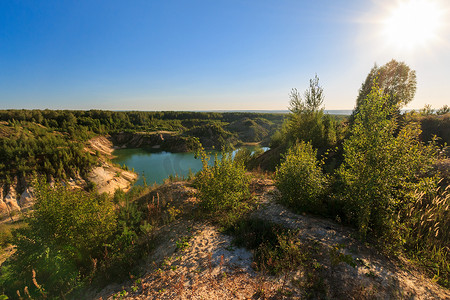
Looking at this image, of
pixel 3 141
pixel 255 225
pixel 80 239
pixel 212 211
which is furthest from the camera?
pixel 3 141

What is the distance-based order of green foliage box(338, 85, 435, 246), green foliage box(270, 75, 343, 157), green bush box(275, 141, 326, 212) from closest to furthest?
1. green foliage box(338, 85, 435, 246)
2. green bush box(275, 141, 326, 212)
3. green foliage box(270, 75, 343, 157)

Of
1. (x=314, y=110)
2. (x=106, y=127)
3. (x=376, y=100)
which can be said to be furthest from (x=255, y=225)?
(x=106, y=127)

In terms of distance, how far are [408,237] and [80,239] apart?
8.60 meters

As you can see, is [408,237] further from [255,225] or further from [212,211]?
[212,211]

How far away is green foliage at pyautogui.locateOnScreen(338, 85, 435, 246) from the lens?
12.1ft

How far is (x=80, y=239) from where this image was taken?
459 centimetres

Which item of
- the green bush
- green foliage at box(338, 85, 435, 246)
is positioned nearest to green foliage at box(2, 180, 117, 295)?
the green bush

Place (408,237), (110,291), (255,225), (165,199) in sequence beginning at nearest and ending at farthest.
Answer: (110,291), (408,237), (255,225), (165,199)

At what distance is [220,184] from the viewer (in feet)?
19.1

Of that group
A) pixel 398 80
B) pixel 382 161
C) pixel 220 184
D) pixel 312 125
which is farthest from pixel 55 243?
pixel 398 80

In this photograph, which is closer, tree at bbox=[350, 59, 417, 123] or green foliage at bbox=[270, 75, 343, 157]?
green foliage at bbox=[270, 75, 343, 157]

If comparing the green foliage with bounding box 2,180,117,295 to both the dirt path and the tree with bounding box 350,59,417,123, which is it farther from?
the tree with bounding box 350,59,417,123

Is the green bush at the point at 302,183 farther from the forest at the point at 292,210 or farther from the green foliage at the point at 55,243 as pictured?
the green foliage at the point at 55,243

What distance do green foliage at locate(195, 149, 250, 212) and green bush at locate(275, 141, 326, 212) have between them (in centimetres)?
152
